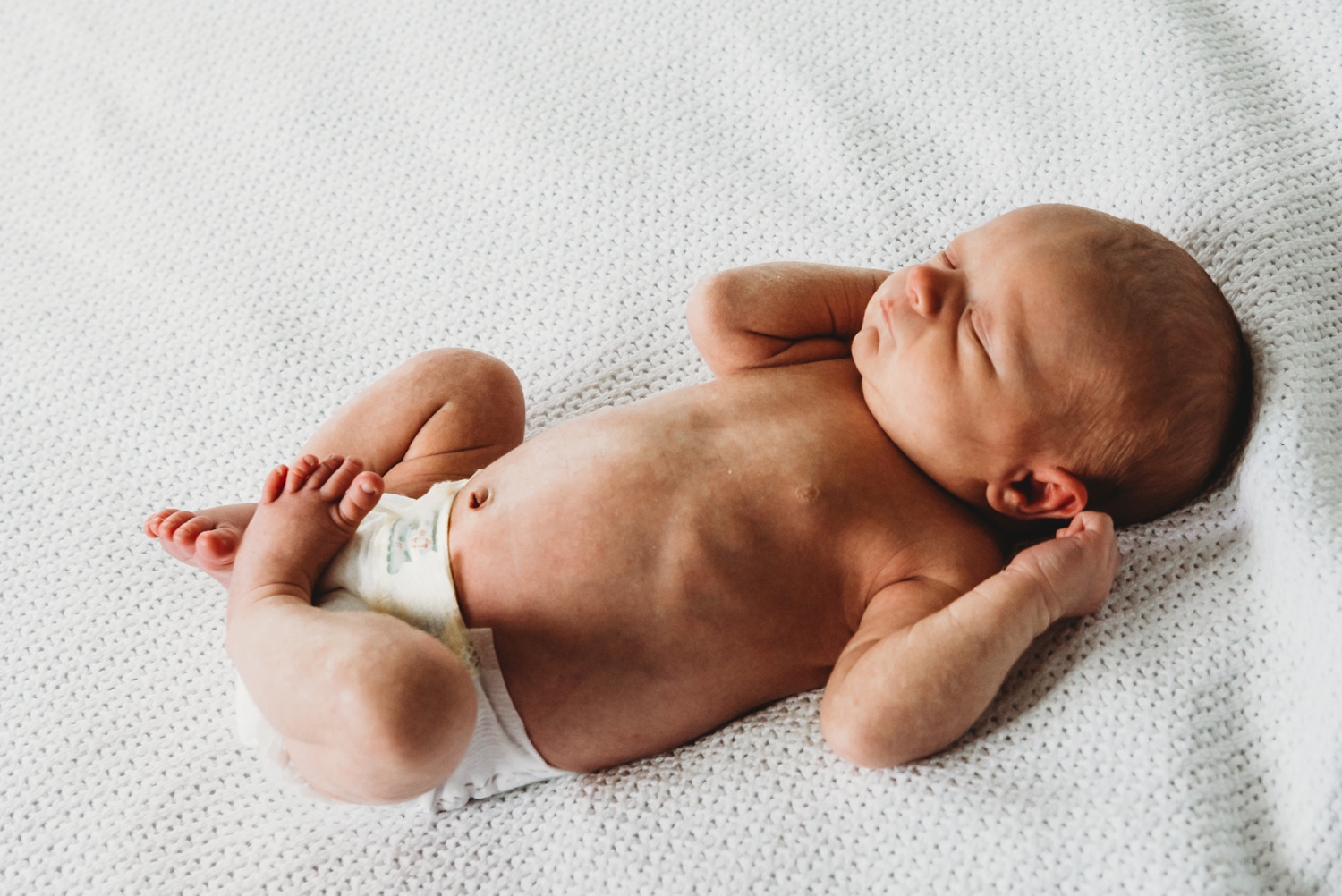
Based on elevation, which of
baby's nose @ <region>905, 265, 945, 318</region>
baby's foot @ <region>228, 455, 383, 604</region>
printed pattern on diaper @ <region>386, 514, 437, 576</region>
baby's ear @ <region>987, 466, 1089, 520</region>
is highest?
baby's foot @ <region>228, 455, 383, 604</region>

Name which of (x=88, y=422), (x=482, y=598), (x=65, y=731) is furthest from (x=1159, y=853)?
(x=88, y=422)

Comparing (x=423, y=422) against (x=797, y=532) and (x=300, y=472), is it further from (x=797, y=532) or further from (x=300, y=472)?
(x=797, y=532)

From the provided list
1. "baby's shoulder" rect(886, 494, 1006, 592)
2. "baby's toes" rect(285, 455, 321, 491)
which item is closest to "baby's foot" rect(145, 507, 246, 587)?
"baby's toes" rect(285, 455, 321, 491)

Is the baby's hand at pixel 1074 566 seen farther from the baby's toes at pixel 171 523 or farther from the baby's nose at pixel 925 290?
the baby's toes at pixel 171 523

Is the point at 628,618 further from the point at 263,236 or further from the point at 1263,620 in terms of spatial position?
the point at 263,236

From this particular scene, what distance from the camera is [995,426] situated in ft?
4.01

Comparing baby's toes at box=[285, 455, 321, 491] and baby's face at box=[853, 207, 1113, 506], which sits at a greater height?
baby's toes at box=[285, 455, 321, 491]

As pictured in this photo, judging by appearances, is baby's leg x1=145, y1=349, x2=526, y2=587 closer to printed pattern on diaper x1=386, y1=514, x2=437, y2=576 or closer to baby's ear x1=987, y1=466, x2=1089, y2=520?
printed pattern on diaper x1=386, y1=514, x2=437, y2=576

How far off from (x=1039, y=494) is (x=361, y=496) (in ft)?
2.61

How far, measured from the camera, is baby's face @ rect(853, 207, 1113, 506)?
1.18 metres

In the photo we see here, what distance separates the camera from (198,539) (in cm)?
126

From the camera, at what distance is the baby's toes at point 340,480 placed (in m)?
1.26

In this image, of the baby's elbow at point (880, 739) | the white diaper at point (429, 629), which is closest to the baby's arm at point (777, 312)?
the white diaper at point (429, 629)

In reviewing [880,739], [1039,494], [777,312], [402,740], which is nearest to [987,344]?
[1039,494]
